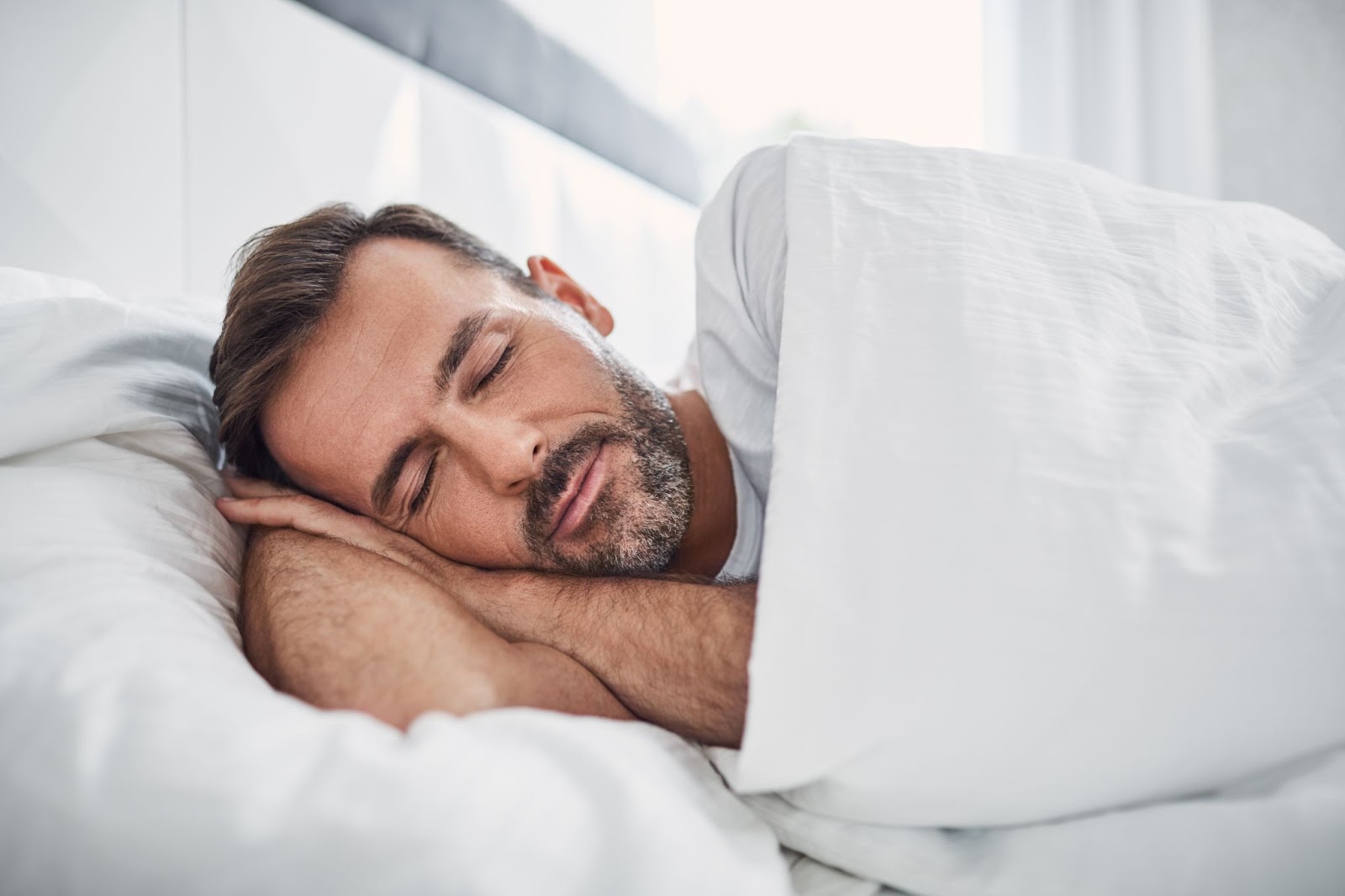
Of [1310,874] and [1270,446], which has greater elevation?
[1270,446]

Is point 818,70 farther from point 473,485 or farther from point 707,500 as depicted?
point 473,485

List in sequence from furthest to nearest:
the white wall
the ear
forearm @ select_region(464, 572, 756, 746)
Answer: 1. the white wall
2. the ear
3. forearm @ select_region(464, 572, 756, 746)

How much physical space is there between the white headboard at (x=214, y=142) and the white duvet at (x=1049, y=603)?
0.89 metres

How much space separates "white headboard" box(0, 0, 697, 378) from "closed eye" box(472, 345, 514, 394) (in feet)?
1.39

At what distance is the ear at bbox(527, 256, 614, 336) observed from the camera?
3.93 feet

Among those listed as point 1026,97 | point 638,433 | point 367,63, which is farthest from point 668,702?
point 1026,97

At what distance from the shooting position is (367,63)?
140 cm

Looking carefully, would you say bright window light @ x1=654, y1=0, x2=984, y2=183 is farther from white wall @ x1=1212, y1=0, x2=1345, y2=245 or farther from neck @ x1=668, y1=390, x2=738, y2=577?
neck @ x1=668, y1=390, x2=738, y2=577

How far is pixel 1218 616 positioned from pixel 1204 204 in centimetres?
59

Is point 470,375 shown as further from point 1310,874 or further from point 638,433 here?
point 1310,874

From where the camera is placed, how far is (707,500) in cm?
103

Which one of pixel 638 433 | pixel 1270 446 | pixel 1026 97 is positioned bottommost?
pixel 638 433

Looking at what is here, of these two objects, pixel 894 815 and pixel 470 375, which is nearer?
pixel 894 815

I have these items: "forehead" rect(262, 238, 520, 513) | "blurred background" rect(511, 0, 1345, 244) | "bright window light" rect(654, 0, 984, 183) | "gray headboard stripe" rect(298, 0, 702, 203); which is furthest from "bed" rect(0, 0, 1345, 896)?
"bright window light" rect(654, 0, 984, 183)
